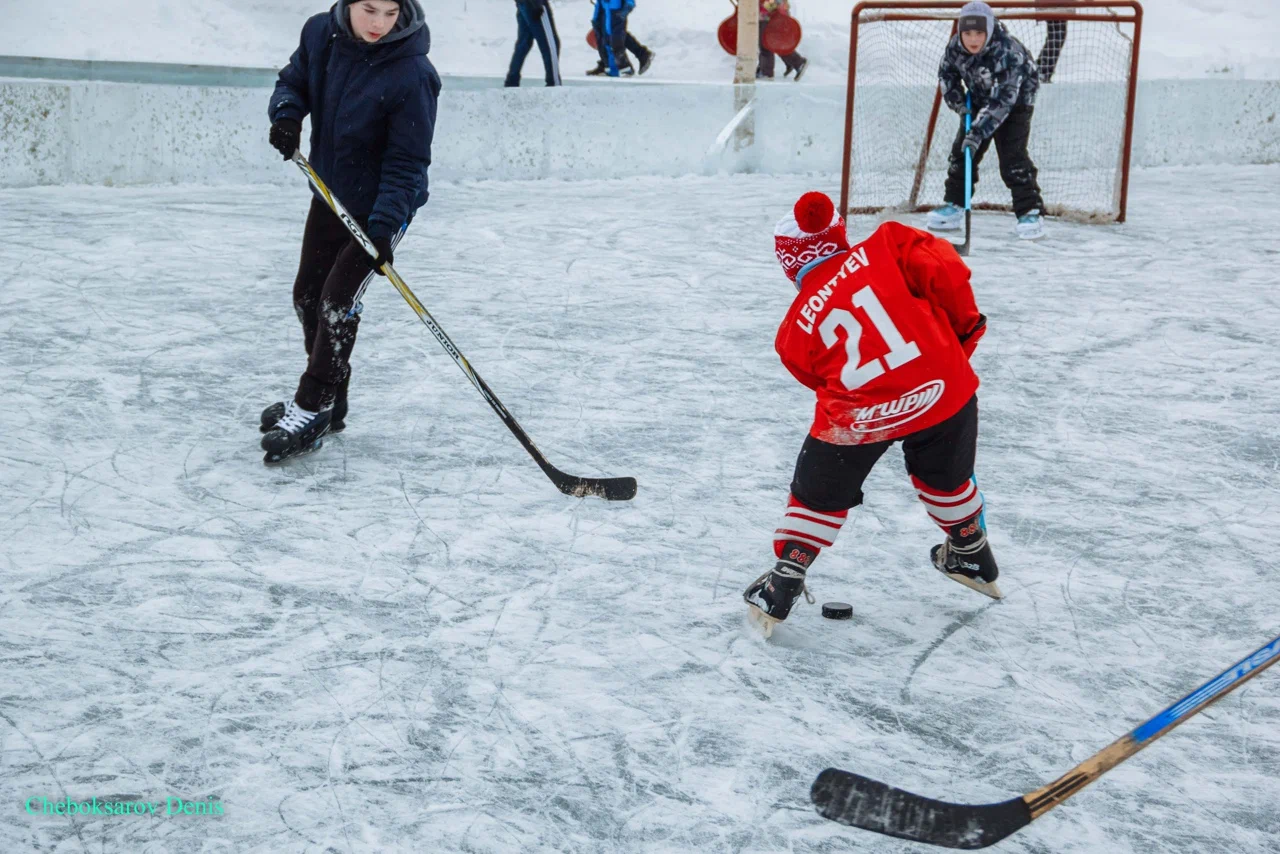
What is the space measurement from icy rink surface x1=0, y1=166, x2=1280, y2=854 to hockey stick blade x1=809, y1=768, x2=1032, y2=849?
4 cm

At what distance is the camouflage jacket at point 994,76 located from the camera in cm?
570

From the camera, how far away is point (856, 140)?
7.00m

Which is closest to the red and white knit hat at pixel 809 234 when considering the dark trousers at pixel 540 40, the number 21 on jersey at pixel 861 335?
the number 21 on jersey at pixel 861 335

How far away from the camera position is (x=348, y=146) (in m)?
2.86

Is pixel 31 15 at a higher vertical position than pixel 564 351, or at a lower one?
higher

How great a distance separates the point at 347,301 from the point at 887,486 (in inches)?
55.4

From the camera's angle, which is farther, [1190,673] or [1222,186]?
[1222,186]

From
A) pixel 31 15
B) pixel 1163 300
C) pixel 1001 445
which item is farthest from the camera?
pixel 31 15

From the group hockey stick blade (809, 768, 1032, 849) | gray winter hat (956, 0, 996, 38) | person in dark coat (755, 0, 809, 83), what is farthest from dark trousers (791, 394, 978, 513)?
person in dark coat (755, 0, 809, 83)

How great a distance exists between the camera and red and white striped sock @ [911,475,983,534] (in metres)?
2.27

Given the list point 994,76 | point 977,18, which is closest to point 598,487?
point 977,18

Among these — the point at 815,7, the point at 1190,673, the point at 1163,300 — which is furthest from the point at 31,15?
the point at 1190,673

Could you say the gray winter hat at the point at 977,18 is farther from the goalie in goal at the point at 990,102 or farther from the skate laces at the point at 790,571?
the skate laces at the point at 790,571

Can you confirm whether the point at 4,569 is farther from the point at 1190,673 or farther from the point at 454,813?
the point at 1190,673
